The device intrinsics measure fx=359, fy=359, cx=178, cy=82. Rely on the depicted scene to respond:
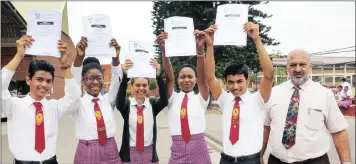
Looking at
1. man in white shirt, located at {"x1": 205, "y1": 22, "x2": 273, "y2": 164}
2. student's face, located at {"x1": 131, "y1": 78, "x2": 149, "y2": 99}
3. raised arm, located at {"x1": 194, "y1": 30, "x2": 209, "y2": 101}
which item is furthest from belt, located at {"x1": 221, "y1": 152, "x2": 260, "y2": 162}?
student's face, located at {"x1": 131, "y1": 78, "x2": 149, "y2": 99}

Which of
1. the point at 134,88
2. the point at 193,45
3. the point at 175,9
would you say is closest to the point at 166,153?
the point at 134,88

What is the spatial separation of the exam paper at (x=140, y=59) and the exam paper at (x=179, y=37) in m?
0.24

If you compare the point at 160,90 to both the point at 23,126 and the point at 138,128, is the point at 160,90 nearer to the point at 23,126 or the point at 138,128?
the point at 138,128

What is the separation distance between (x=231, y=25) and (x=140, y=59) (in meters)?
1.00

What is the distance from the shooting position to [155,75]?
3.76 m

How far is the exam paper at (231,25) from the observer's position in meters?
3.41

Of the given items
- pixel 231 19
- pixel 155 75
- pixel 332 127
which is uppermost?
pixel 231 19

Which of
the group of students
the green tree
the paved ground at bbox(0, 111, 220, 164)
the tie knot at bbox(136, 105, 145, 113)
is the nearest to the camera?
the group of students

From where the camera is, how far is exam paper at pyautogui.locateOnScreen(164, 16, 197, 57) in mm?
3600

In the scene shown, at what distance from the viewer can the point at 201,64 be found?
373 centimetres

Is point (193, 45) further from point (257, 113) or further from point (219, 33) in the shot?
point (257, 113)

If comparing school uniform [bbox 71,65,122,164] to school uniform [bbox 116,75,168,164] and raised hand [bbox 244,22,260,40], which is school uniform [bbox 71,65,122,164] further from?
raised hand [bbox 244,22,260,40]

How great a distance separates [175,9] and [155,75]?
56.3 feet

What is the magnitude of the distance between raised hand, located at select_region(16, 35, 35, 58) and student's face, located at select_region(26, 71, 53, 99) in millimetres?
225
